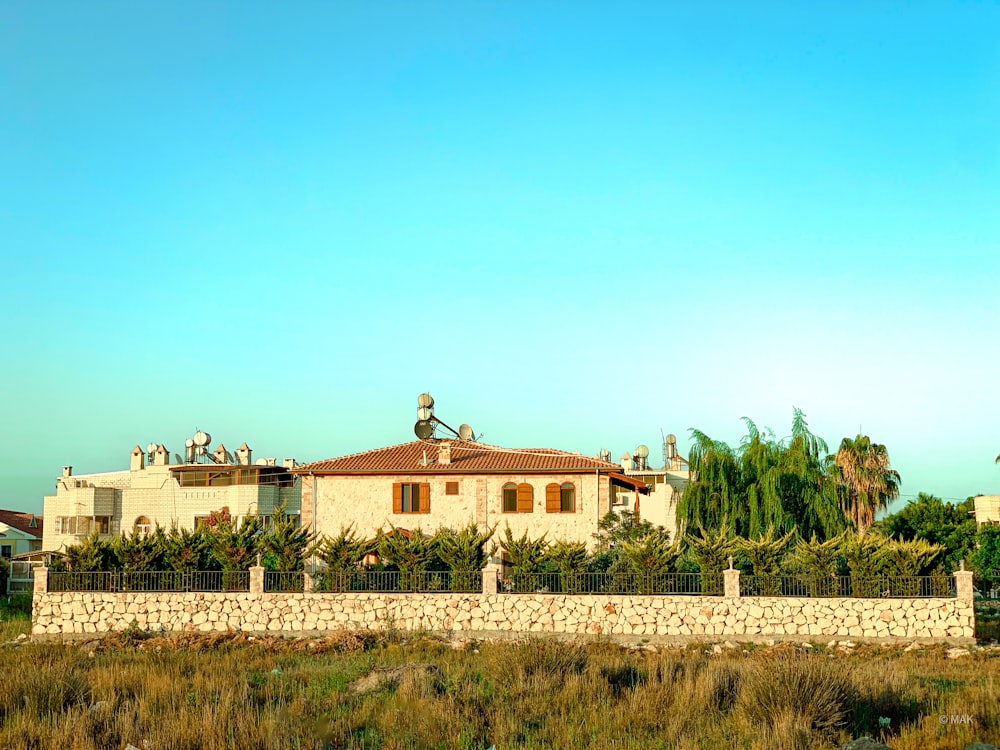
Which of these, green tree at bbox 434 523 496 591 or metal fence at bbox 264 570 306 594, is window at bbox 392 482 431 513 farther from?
green tree at bbox 434 523 496 591

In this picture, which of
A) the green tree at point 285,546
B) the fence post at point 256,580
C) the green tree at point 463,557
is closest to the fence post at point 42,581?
the fence post at point 256,580

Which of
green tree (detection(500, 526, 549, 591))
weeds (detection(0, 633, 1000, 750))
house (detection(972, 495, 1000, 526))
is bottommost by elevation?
weeds (detection(0, 633, 1000, 750))

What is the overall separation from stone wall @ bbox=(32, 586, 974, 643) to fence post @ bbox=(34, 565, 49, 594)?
0.08m

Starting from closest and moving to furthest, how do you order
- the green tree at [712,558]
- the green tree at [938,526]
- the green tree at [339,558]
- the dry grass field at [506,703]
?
the dry grass field at [506,703], the green tree at [712,558], the green tree at [339,558], the green tree at [938,526]

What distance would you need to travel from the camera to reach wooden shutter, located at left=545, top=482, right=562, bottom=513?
117ft

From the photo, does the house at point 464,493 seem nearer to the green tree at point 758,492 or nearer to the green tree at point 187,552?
the green tree at point 758,492

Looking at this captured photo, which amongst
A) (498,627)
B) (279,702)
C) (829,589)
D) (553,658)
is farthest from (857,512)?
(279,702)

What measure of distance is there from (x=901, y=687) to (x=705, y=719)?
4215mm

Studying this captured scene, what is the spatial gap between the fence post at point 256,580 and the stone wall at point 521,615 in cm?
19

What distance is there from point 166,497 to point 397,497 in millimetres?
15159

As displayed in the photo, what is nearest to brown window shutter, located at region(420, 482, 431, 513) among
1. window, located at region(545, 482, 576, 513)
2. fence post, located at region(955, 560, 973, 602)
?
window, located at region(545, 482, 576, 513)

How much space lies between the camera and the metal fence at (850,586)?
2369cm

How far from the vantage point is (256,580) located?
84.5 feet

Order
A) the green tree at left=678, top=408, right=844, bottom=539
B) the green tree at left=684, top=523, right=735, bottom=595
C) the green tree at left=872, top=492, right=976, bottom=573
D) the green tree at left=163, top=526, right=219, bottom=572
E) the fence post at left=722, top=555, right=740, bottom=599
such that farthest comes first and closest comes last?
the green tree at left=872, top=492, right=976, bottom=573
the green tree at left=678, top=408, right=844, bottom=539
the green tree at left=163, top=526, right=219, bottom=572
the green tree at left=684, top=523, right=735, bottom=595
the fence post at left=722, top=555, right=740, bottom=599
